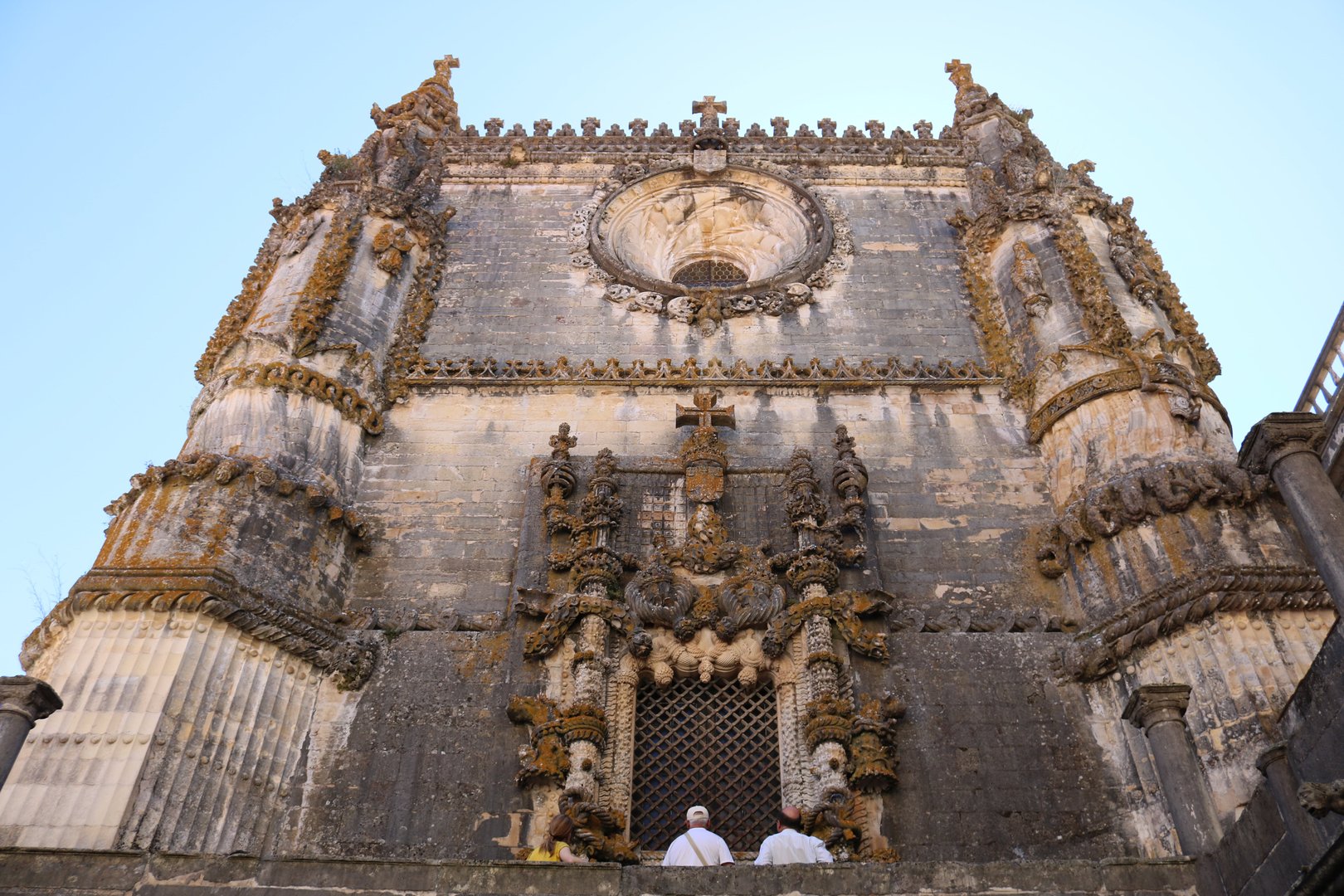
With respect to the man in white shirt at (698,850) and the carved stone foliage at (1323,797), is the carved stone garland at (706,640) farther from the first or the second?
the carved stone foliage at (1323,797)

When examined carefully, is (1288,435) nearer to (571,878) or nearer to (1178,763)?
(1178,763)

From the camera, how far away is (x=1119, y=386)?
14047mm

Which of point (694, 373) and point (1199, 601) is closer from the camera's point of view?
point (1199, 601)

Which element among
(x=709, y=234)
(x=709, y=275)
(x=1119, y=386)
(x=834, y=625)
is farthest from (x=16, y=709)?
(x=709, y=234)

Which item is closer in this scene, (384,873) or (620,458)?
(384,873)

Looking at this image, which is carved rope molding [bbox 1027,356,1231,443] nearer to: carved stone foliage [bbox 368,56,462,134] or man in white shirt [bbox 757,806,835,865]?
man in white shirt [bbox 757,806,835,865]

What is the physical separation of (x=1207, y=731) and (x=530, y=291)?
10871 millimetres

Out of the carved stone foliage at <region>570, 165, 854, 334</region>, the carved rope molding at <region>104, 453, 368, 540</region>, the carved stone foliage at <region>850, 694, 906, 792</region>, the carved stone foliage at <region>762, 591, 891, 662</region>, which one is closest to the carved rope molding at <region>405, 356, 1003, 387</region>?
the carved stone foliage at <region>570, 165, 854, 334</region>

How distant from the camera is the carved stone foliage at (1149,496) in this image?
1234cm

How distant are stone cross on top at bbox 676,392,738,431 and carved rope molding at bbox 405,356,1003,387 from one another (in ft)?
3.52

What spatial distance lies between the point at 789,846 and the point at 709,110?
642 inches

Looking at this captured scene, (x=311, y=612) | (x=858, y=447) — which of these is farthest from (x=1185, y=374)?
(x=311, y=612)

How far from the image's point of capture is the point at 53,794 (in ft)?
32.7

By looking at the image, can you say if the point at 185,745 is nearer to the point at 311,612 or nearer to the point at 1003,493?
Result: the point at 311,612
